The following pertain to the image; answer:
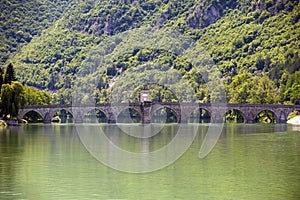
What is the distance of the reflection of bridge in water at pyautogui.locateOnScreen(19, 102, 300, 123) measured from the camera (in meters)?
120

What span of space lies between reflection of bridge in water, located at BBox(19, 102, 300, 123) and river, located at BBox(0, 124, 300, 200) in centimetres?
5931

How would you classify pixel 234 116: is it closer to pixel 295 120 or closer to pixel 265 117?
pixel 265 117

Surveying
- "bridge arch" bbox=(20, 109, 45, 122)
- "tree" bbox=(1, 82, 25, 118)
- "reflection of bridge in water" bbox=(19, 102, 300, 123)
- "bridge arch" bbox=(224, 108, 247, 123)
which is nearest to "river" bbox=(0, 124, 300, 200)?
"tree" bbox=(1, 82, 25, 118)

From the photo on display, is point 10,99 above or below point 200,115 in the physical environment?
above

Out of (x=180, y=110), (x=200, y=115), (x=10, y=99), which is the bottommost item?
(x=200, y=115)

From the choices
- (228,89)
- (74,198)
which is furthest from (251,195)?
(228,89)

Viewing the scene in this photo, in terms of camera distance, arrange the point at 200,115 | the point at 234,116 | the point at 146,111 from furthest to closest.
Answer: the point at 200,115 < the point at 234,116 < the point at 146,111

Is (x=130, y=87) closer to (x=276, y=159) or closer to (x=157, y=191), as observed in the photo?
(x=276, y=159)

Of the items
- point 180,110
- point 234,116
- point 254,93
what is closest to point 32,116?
point 180,110

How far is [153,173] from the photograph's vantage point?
42.3 metres

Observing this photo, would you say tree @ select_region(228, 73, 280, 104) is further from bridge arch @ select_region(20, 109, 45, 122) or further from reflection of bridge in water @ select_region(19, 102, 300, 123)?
bridge arch @ select_region(20, 109, 45, 122)

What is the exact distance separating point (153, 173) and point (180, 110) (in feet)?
268

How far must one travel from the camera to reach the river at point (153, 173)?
3541cm

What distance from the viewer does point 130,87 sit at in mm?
179625
